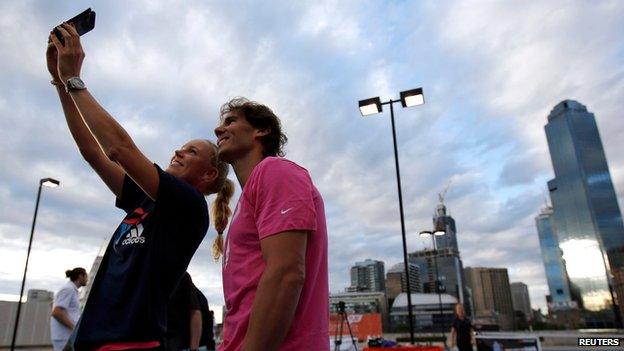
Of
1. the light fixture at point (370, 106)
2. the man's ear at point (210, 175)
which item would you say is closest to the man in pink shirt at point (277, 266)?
the man's ear at point (210, 175)

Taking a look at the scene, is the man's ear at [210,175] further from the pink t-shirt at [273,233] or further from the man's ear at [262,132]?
the pink t-shirt at [273,233]

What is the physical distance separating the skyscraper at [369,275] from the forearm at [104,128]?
148 metres

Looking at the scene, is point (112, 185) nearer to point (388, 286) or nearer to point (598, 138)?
point (388, 286)

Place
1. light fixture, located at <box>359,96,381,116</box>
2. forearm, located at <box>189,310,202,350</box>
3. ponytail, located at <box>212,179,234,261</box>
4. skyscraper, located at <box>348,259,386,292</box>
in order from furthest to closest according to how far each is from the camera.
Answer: skyscraper, located at <box>348,259,386,292</box>
light fixture, located at <box>359,96,381,116</box>
forearm, located at <box>189,310,202,350</box>
ponytail, located at <box>212,179,234,261</box>

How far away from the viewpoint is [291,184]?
1.49 metres

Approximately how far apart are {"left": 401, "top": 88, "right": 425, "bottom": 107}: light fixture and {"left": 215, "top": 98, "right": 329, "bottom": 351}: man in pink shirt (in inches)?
445

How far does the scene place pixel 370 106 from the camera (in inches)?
499

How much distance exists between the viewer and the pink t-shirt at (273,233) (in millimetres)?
1412

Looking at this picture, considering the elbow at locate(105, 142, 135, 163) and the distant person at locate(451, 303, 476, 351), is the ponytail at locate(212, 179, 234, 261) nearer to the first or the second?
the elbow at locate(105, 142, 135, 163)

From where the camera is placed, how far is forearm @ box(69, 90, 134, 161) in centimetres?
180

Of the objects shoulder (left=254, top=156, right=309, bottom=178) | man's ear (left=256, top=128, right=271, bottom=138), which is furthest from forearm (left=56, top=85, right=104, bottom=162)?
shoulder (left=254, top=156, right=309, bottom=178)

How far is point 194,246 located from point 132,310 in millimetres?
472

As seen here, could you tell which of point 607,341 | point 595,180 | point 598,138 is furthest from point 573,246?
point 607,341

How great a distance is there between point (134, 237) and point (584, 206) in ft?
658
